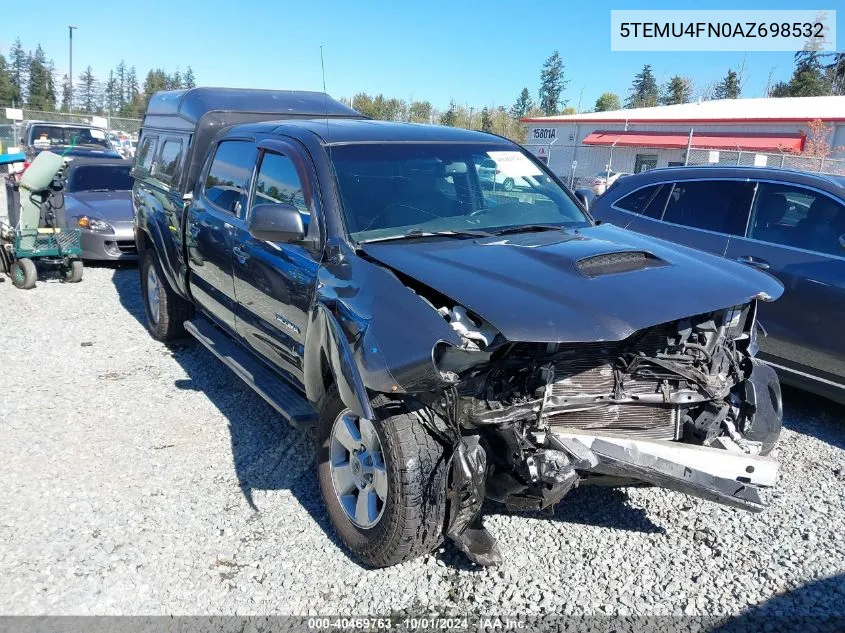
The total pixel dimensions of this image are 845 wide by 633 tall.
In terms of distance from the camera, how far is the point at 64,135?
18.6 m

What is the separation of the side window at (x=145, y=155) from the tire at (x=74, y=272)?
8.62 feet

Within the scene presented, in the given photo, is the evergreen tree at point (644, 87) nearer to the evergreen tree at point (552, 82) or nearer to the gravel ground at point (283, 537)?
the evergreen tree at point (552, 82)

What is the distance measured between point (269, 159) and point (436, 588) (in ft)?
8.84

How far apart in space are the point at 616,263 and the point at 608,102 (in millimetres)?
78464

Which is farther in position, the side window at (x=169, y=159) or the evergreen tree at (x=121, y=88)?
the evergreen tree at (x=121, y=88)

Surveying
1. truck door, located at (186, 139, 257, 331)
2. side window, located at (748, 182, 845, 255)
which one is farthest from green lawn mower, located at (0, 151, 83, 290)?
side window, located at (748, 182, 845, 255)

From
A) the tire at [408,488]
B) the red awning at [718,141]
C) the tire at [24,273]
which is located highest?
the red awning at [718,141]

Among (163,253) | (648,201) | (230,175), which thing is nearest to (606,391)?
(230,175)

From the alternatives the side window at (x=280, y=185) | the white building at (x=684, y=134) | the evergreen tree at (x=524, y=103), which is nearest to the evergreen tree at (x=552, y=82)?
the evergreen tree at (x=524, y=103)

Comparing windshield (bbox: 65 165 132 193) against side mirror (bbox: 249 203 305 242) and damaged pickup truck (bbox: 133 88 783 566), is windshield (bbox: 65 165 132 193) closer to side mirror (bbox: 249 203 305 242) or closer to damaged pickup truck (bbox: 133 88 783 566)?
damaged pickup truck (bbox: 133 88 783 566)

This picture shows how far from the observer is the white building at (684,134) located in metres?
25.5

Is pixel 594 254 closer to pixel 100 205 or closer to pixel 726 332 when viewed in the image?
pixel 726 332

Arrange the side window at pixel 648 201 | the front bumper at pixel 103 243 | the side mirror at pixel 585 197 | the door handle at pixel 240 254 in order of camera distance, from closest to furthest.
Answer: the door handle at pixel 240 254
the side mirror at pixel 585 197
the side window at pixel 648 201
the front bumper at pixel 103 243

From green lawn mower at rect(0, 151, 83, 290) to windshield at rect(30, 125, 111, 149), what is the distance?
10.4 meters
